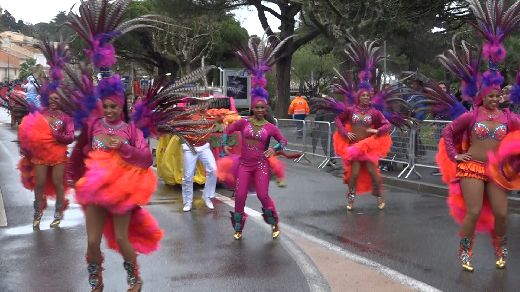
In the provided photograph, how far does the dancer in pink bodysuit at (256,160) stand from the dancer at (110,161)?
88.3 inches

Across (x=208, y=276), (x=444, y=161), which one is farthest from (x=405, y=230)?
(x=208, y=276)

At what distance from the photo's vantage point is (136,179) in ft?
15.5

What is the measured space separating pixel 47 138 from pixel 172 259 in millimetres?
2490

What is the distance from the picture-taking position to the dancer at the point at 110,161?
4645 mm

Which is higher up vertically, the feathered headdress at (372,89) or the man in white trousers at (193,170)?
the feathered headdress at (372,89)

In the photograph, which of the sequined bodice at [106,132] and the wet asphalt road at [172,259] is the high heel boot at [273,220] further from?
the sequined bodice at [106,132]

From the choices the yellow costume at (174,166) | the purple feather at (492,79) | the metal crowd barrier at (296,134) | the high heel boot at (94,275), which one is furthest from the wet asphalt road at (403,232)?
the metal crowd barrier at (296,134)

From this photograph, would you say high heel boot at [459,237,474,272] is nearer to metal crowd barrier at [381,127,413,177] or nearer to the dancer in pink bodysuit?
the dancer in pink bodysuit

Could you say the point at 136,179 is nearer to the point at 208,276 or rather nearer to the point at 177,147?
the point at 208,276

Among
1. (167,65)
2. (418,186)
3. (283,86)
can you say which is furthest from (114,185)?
(167,65)

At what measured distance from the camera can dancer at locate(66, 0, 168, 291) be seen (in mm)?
4645

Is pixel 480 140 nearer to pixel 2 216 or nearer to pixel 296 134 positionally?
pixel 2 216

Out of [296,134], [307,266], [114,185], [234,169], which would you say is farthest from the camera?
→ [296,134]

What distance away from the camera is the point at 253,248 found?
686 cm
